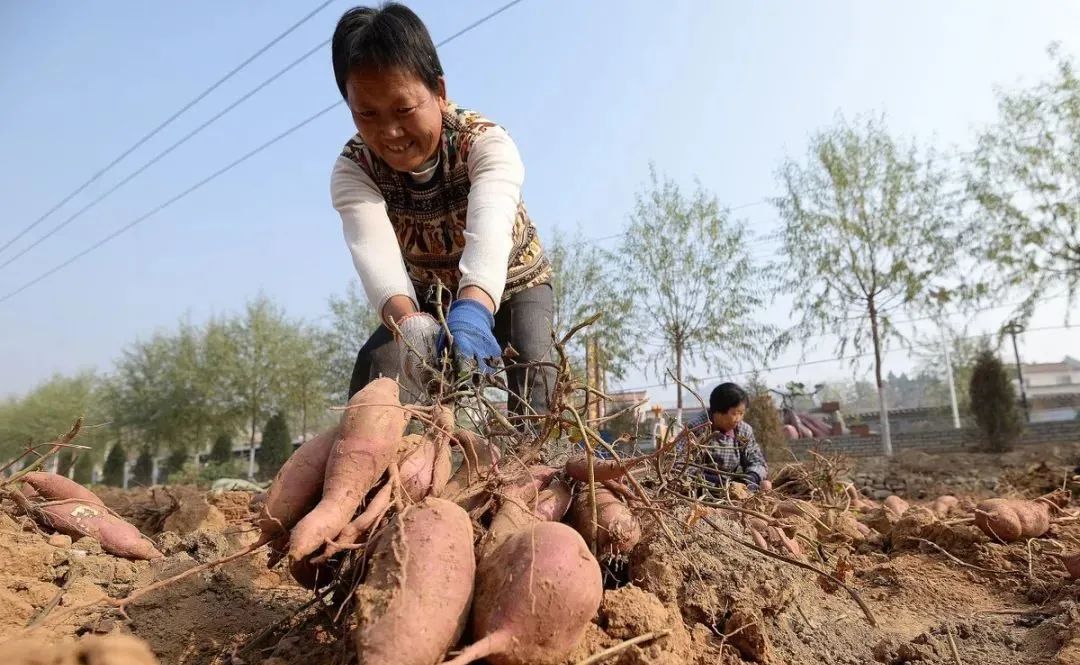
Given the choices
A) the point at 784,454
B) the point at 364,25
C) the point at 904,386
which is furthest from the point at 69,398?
the point at 904,386

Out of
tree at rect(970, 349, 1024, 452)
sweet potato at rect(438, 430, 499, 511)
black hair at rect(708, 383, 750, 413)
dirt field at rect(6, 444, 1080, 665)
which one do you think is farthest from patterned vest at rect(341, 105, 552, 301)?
tree at rect(970, 349, 1024, 452)

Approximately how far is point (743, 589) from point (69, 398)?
36.3 m

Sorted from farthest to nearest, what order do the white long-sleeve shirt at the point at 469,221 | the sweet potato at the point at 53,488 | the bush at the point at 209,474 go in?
the bush at the point at 209,474 < the sweet potato at the point at 53,488 < the white long-sleeve shirt at the point at 469,221

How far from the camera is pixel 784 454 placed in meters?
12.1

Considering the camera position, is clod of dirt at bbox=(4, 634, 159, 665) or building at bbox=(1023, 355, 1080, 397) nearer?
clod of dirt at bbox=(4, 634, 159, 665)

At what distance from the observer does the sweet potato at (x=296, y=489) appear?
4.96 feet

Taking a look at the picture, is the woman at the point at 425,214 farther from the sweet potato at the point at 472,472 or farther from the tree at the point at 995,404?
the tree at the point at 995,404

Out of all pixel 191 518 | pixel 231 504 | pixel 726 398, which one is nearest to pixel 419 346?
pixel 191 518

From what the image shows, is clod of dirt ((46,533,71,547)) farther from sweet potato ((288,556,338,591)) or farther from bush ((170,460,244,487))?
bush ((170,460,244,487))

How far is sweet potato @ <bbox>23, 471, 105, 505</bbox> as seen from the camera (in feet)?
9.32

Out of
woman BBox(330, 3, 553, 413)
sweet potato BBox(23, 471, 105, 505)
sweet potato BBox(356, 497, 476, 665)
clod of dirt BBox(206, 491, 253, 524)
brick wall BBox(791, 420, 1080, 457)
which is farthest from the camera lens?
brick wall BBox(791, 420, 1080, 457)

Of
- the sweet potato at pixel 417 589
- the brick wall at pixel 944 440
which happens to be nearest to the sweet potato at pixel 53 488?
the sweet potato at pixel 417 589

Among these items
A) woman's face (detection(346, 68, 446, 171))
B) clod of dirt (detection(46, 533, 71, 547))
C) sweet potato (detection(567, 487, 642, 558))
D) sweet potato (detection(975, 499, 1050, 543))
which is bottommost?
sweet potato (detection(975, 499, 1050, 543))

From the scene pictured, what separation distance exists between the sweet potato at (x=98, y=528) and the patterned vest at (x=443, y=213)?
4.79 ft
